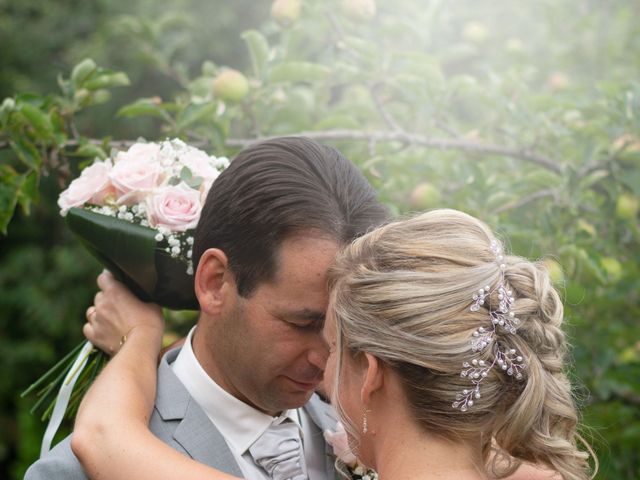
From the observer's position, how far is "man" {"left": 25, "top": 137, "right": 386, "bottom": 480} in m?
2.11

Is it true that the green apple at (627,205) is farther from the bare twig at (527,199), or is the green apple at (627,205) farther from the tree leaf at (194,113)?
the tree leaf at (194,113)

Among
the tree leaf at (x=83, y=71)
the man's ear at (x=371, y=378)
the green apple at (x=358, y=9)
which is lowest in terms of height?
the man's ear at (x=371, y=378)

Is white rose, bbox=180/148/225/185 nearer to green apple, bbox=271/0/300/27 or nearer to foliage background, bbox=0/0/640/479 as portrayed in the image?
foliage background, bbox=0/0/640/479

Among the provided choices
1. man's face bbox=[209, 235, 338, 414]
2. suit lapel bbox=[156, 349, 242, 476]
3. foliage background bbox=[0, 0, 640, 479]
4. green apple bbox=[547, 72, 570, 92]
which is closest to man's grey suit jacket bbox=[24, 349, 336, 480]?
suit lapel bbox=[156, 349, 242, 476]

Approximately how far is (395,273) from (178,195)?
2.43 ft

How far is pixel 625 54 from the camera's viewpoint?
492 cm

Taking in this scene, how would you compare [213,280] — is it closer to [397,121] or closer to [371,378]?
[371,378]

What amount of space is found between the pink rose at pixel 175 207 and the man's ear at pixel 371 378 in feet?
2.15

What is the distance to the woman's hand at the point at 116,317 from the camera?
237 cm

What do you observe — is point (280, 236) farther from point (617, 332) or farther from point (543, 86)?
point (543, 86)

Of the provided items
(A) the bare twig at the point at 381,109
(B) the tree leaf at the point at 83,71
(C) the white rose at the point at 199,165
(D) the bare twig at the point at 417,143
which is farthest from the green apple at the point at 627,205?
(B) the tree leaf at the point at 83,71

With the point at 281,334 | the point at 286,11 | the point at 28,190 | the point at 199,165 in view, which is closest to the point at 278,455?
the point at 281,334

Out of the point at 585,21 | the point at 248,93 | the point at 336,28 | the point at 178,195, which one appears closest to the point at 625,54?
the point at 585,21

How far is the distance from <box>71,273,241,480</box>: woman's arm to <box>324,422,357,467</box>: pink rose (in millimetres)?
Result: 434
